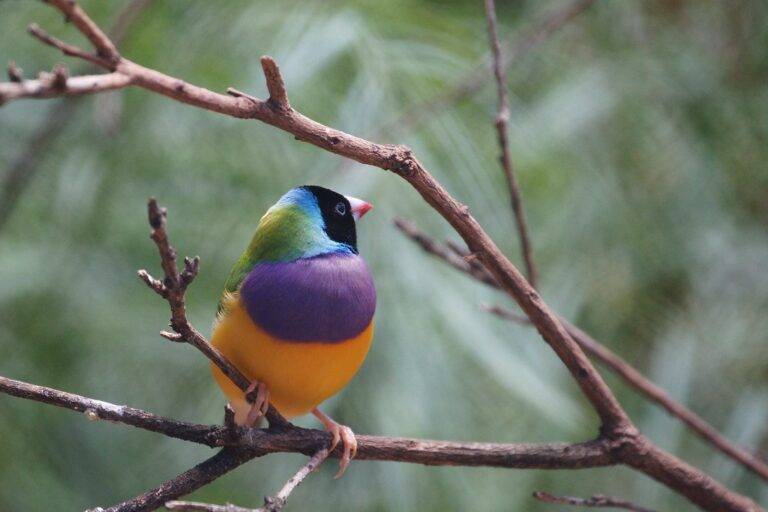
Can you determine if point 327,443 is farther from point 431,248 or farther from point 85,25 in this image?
point 85,25

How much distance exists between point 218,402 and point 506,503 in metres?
0.60

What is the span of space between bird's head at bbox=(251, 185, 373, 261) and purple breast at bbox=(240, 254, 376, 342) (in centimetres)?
2

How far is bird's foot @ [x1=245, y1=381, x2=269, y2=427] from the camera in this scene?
72 cm

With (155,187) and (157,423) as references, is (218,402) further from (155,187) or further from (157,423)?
(157,423)

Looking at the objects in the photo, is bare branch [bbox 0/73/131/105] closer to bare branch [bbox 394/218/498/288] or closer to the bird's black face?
the bird's black face

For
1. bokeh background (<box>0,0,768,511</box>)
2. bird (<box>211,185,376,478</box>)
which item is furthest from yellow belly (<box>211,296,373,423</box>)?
bokeh background (<box>0,0,768,511</box>)

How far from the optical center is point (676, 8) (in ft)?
5.65

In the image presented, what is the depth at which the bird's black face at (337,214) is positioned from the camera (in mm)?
795

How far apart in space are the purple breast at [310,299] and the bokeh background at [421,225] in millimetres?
379

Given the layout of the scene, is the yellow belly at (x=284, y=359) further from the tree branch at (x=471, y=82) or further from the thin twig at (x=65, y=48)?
the tree branch at (x=471, y=82)

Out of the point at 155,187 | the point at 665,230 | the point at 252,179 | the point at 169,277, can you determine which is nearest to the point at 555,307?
the point at 665,230

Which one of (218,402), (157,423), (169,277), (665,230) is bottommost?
(218,402)

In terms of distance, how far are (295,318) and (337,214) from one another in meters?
0.12

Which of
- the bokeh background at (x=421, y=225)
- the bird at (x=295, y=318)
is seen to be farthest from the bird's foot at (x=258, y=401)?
the bokeh background at (x=421, y=225)
